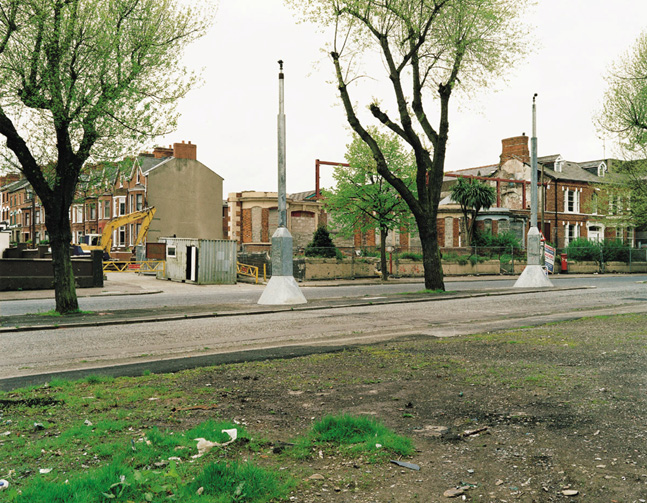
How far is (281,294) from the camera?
17531 millimetres

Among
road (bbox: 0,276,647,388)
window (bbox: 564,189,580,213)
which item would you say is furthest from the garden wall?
window (bbox: 564,189,580,213)

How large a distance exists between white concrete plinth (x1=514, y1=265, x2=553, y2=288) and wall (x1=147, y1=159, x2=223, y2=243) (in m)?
39.4

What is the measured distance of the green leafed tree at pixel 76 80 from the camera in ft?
46.0

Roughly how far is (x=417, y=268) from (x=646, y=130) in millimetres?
16836

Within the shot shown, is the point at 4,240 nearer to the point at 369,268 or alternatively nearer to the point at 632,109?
the point at 369,268

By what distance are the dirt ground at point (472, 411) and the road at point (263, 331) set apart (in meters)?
2.23

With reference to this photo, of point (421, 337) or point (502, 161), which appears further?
point (502, 161)

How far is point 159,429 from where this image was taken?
4.72 m

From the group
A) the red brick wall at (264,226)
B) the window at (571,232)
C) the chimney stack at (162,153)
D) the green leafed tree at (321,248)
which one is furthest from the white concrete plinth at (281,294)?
the window at (571,232)

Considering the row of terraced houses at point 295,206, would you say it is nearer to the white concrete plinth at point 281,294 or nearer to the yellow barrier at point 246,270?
the yellow barrier at point 246,270

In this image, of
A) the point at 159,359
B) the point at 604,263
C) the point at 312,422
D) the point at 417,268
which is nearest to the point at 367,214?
the point at 417,268

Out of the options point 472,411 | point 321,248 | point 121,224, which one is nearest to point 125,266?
point 121,224

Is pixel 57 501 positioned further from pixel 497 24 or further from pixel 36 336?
pixel 497 24

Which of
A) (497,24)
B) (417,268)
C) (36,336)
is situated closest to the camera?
(36,336)
